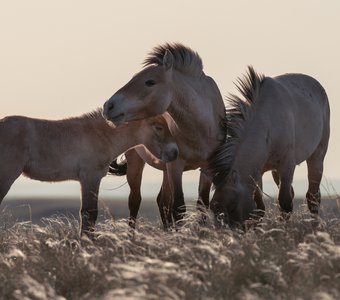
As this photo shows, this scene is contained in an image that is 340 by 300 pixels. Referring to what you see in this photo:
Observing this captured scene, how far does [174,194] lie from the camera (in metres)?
10.5

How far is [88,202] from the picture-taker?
10.3 m

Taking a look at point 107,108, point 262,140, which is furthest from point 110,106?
point 262,140

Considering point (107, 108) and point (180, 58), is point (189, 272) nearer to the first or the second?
point (107, 108)

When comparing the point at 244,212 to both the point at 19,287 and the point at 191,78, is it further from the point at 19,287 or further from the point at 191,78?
the point at 19,287

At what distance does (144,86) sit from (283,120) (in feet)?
5.85

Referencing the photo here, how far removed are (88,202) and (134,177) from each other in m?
2.49

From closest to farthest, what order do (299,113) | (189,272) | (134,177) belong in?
1. (189,272)
2. (299,113)
3. (134,177)

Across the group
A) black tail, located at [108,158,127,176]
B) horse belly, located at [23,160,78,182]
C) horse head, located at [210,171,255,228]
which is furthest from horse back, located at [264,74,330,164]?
black tail, located at [108,158,127,176]

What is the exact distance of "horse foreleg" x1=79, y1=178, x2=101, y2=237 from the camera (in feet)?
33.7

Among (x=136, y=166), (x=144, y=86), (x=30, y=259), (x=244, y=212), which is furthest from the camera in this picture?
(x=136, y=166)

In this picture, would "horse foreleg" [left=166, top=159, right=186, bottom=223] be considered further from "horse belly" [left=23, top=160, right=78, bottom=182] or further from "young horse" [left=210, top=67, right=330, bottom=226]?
"horse belly" [left=23, top=160, right=78, bottom=182]

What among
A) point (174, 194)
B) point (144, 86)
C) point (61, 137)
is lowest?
point (174, 194)

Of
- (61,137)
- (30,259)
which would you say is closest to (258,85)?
(61,137)

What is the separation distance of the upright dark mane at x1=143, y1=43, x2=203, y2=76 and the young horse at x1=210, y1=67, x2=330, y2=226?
0.67m
